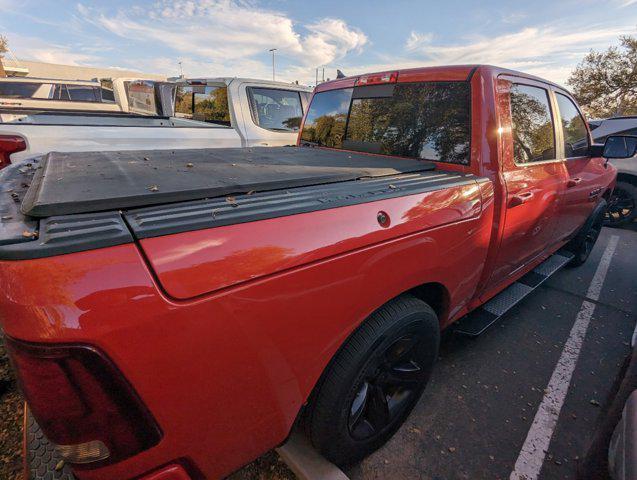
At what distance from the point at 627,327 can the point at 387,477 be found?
299cm

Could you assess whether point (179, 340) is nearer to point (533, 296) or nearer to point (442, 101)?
point (442, 101)

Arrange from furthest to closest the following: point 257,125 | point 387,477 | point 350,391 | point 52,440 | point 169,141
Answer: point 257,125, point 169,141, point 387,477, point 350,391, point 52,440

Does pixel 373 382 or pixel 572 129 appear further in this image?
pixel 572 129

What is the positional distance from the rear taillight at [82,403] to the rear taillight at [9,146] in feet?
11.7

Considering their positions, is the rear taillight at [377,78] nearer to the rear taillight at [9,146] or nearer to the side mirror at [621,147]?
the side mirror at [621,147]

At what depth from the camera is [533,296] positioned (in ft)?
12.5

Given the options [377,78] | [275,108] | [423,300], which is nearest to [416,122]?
[377,78]

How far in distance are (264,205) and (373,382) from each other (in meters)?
1.14

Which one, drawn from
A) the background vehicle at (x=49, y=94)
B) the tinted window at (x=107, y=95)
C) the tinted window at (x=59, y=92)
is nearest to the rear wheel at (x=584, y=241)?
the background vehicle at (x=49, y=94)

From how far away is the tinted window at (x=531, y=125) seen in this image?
2424 millimetres

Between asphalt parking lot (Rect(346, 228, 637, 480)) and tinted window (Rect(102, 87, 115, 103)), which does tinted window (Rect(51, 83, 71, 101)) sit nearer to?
tinted window (Rect(102, 87, 115, 103))

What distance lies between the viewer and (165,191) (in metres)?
1.30

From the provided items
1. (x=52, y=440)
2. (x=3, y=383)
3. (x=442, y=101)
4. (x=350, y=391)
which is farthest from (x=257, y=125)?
(x=52, y=440)

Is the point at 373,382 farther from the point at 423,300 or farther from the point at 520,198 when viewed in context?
the point at 520,198
